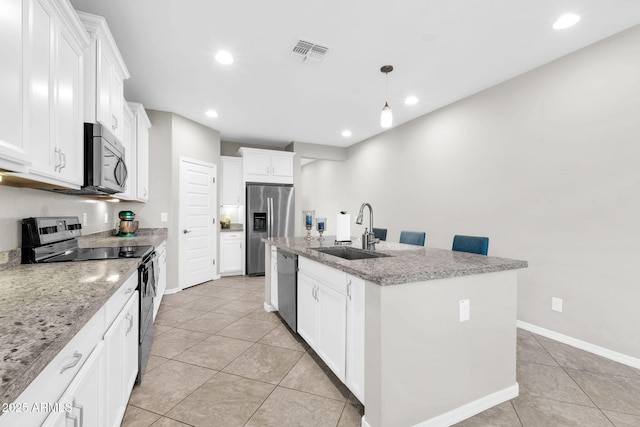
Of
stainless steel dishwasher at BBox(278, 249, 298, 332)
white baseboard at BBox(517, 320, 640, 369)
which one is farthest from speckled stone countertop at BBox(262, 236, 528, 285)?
white baseboard at BBox(517, 320, 640, 369)

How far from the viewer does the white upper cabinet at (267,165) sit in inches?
209

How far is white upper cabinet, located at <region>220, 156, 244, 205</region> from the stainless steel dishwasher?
292cm

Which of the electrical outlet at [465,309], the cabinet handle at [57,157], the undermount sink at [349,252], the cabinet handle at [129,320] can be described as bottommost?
the cabinet handle at [129,320]

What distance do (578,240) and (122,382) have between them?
363 centimetres

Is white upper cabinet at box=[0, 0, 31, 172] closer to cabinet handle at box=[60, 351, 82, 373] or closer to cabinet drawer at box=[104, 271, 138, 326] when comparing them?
cabinet drawer at box=[104, 271, 138, 326]

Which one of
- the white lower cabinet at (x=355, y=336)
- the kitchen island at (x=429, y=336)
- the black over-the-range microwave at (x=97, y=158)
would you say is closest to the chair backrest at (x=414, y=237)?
the kitchen island at (x=429, y=336)

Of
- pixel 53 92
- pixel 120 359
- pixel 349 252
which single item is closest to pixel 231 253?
pixel 349 252

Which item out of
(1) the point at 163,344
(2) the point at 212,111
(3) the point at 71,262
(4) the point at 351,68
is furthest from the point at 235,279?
(4) the point at 351,68

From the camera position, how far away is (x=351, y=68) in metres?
2.88

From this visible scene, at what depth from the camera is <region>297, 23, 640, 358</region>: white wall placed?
226cm

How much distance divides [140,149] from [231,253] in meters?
2.46

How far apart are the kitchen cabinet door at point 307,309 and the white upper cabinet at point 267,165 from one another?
3.40 meters

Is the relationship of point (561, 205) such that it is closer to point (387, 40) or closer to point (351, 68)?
point (387, 40)

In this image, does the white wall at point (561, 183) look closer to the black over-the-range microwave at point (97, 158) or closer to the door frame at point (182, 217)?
the door frame at point (182, 217)
